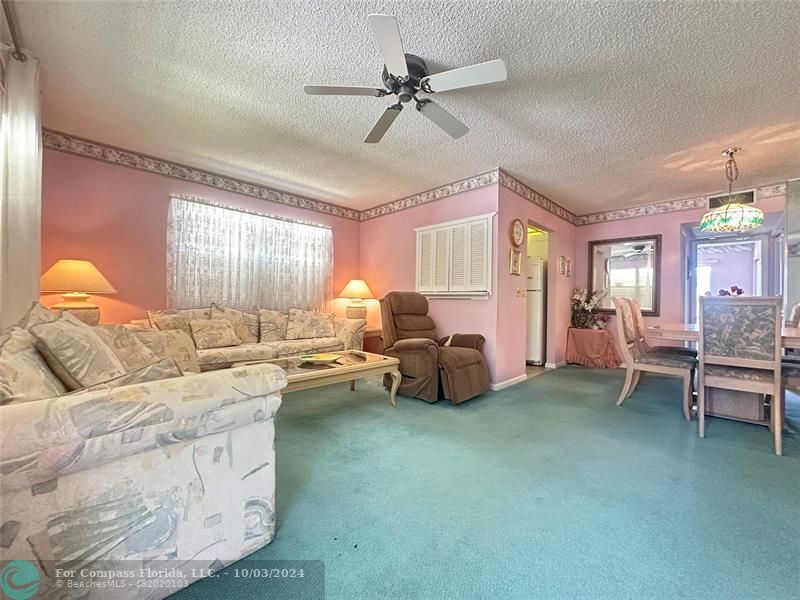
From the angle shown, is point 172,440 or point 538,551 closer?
point 172,440

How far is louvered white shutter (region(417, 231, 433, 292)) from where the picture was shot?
13.9 ft

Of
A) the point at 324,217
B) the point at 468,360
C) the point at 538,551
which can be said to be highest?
→ the point at 324,217

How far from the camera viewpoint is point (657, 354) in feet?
10.4

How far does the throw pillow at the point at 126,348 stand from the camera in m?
1.74

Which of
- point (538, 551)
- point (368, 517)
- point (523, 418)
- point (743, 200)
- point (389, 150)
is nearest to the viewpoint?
point (538, 551)

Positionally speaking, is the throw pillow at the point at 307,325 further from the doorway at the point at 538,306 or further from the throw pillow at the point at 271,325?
the doorway at the point at 538,306

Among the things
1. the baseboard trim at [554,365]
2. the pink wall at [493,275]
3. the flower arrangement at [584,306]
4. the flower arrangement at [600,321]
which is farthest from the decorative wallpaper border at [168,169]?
the flower arrangement at [600,321]

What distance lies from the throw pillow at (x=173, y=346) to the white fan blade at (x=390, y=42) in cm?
236

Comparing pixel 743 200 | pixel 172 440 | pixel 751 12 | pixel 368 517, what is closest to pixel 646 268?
pixel 743 200

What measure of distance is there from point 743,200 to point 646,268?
124 centimetres

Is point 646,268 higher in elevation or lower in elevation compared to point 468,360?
higher

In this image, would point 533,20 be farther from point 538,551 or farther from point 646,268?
point 646,268

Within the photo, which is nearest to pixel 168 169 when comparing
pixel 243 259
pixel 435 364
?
pixel 243 259

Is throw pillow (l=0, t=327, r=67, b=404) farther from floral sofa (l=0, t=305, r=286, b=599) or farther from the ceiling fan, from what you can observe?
the ceiling fan
